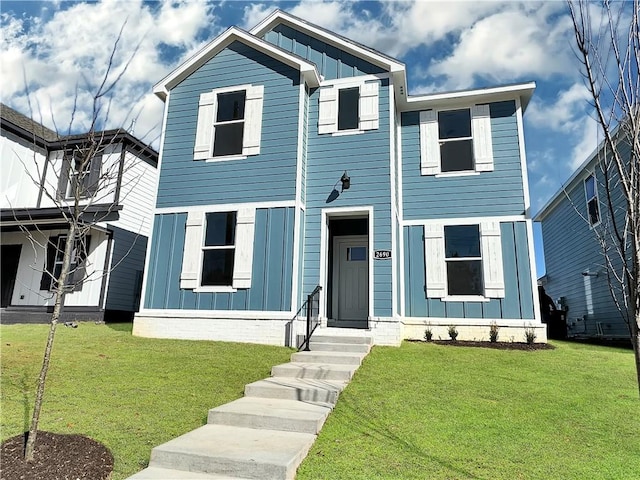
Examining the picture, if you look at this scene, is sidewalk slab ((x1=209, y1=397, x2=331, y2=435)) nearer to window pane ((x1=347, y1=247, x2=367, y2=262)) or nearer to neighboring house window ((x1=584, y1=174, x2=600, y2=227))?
window pane ((x1=347, y1=247, x2=367, y2=262))

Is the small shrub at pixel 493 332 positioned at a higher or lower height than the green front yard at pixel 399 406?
higher

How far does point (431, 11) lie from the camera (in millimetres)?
7355

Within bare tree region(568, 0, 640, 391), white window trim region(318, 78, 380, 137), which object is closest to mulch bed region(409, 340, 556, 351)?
white window trim region(318, 78, 380, 137)

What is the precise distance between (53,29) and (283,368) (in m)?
6.48

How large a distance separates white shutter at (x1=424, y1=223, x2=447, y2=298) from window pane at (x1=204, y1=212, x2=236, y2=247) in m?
4.52

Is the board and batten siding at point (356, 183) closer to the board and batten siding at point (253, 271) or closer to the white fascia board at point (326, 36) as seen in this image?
the white fascia board at point (326, 36)

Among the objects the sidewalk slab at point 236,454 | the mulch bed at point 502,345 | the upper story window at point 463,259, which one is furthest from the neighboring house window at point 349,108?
the sidewalk slab at point 236,454

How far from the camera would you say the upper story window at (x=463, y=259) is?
30.5ft

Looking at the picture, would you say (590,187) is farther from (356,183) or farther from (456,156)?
(356,183)

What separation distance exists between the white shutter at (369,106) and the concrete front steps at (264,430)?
17.6ft

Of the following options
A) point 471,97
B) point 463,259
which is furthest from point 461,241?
point 471,97

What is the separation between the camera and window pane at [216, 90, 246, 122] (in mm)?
9922

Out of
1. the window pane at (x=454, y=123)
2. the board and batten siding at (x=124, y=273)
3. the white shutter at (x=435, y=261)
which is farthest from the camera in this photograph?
the board and batten siding at (x=124, y=273)

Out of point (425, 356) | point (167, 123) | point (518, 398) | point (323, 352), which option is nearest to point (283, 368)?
point (323, 352)
